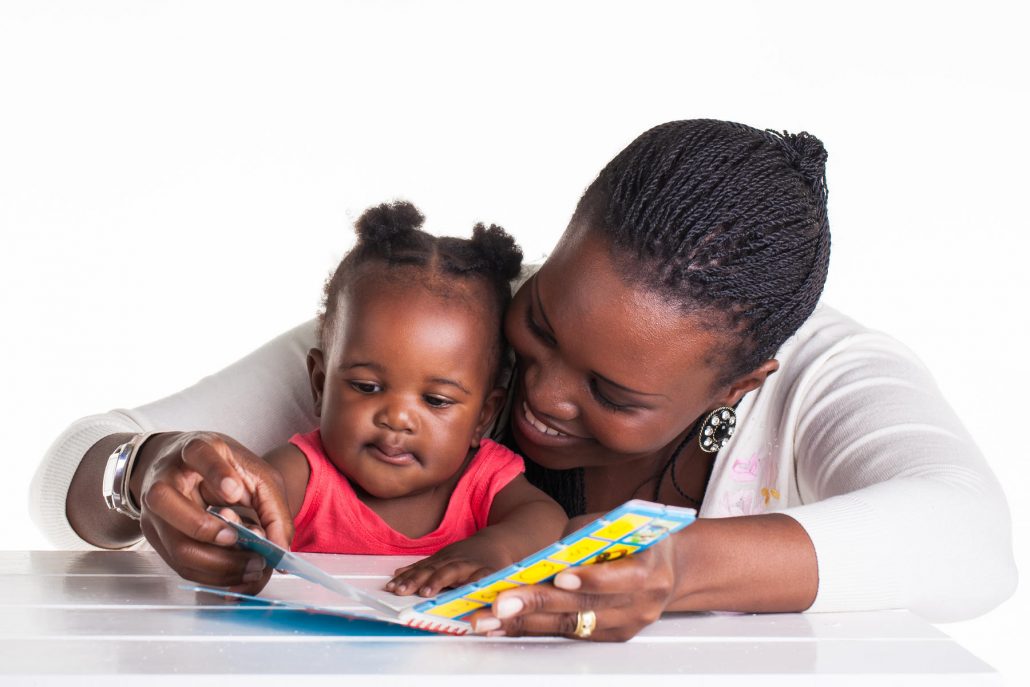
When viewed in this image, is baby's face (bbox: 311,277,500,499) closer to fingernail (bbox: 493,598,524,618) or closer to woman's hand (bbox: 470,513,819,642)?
woman's hand (bbox: 470,513,819,642)

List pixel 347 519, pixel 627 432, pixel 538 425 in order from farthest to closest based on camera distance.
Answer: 1. pixel 347 519
2. pixel 538 425
3. pixel 627 432

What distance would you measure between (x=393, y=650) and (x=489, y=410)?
3.26 ft

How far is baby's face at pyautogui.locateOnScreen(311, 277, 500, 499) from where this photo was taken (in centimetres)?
187

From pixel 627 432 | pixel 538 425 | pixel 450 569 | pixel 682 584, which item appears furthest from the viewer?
pixel 538 425

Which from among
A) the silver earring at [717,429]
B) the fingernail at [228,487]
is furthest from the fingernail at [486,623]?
the silver earring at [717,429]

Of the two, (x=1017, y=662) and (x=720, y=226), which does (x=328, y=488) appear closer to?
(x=720, y=226)

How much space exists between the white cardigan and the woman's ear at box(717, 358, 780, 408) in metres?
0.05

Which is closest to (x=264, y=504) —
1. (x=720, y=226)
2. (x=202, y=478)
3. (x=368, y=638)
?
(x=202, y=478)

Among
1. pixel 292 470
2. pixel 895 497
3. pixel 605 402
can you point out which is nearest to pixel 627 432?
pixel 605 402

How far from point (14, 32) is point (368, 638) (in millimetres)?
3992

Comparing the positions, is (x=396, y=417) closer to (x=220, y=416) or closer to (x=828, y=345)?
(x=220, y=416)

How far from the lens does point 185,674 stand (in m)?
0.95

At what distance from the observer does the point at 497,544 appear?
1613 mm

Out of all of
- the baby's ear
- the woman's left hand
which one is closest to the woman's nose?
the baby's ear
